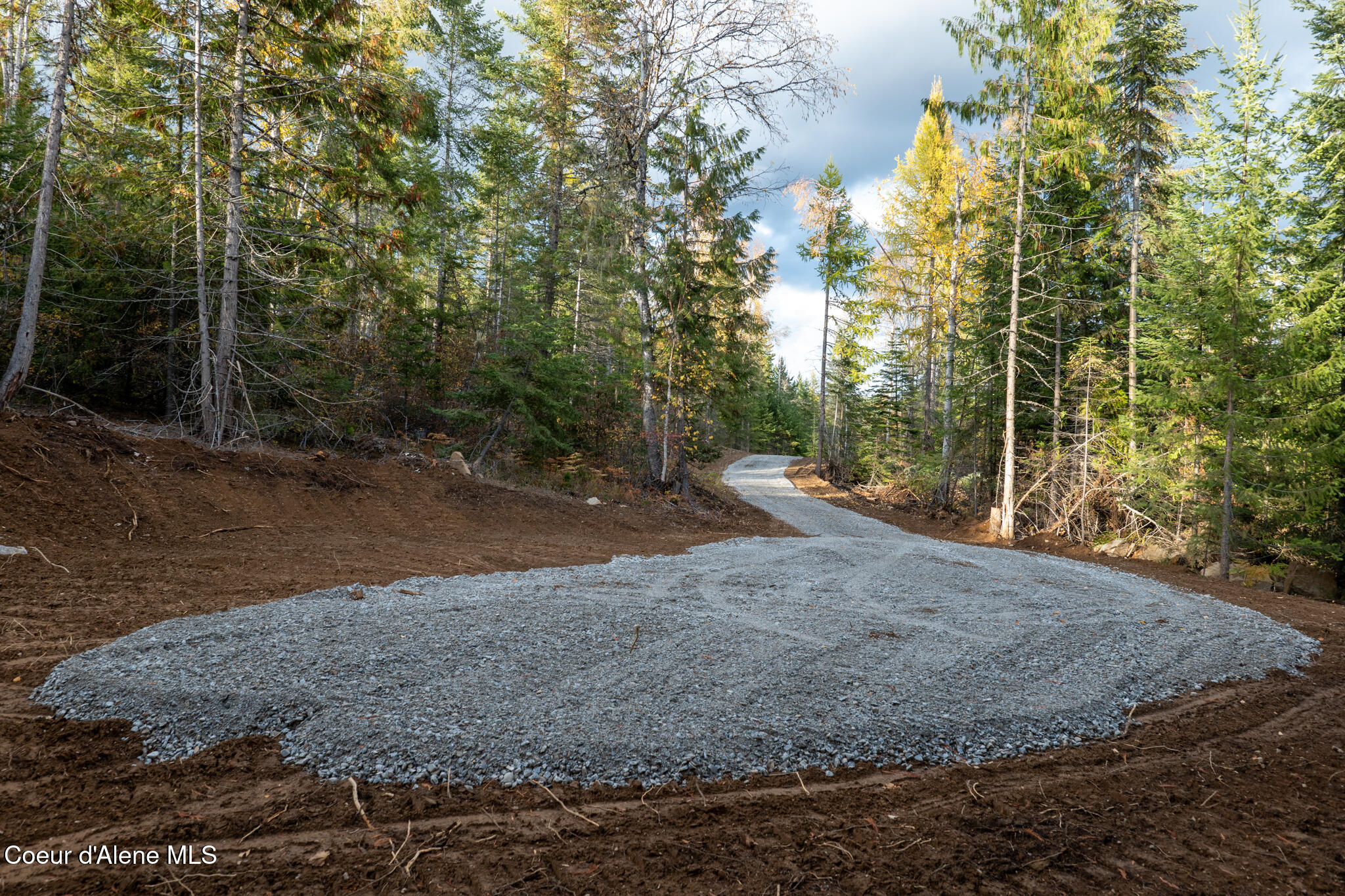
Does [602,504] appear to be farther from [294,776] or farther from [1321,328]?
[1321,328]

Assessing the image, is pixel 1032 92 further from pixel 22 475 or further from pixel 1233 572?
pixel 22 475

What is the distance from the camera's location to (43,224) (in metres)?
7.19

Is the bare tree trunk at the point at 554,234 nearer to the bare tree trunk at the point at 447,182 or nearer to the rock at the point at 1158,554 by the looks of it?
the bare tree trunk at the point at 447,182

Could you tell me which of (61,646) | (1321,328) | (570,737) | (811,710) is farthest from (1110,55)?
(61,646)

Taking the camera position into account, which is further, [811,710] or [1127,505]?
[1127,505]

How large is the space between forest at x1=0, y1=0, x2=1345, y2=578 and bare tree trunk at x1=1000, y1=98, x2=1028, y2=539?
91 mm

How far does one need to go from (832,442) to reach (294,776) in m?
36.2

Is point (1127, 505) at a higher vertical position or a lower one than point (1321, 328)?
lower

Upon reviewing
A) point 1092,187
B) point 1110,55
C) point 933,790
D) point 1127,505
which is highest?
point 1110,55

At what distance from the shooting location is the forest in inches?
340

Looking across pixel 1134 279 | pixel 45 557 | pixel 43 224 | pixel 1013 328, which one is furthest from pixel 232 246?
pixel 1134 279

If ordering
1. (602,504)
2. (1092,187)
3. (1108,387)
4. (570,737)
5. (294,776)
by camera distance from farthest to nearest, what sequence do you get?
(1092,187) → (1108,387) → (602,504) → (570,737) → (294,776)

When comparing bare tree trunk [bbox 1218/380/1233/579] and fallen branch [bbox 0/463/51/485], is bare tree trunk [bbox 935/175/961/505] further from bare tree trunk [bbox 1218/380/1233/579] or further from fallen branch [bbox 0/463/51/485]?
fallen branch [bbox 0/463/51/485]

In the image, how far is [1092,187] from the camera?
13875mm
